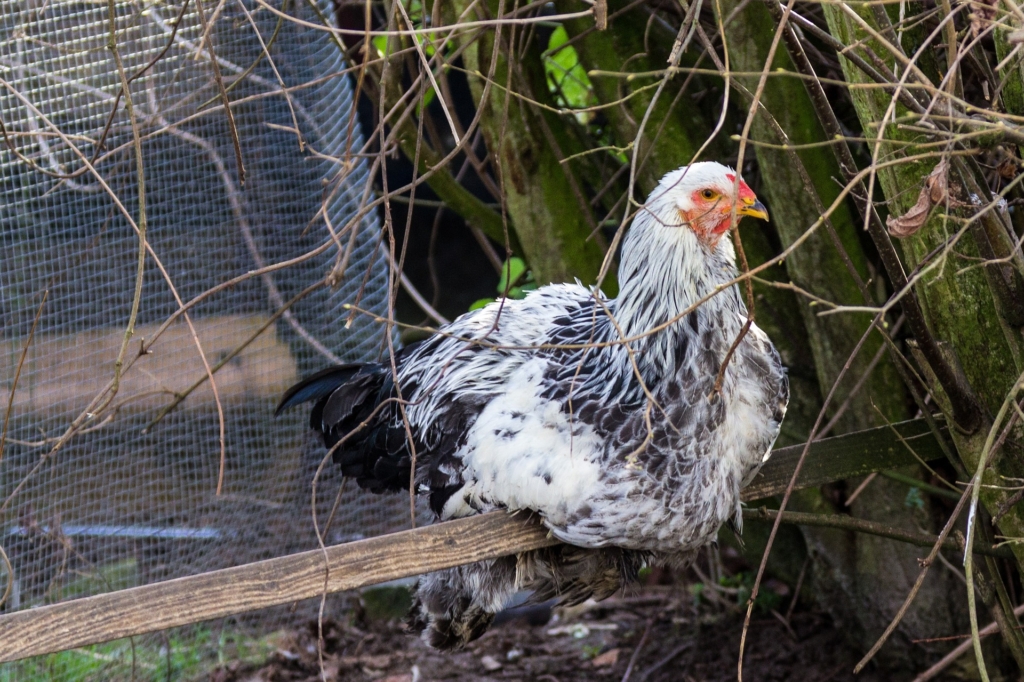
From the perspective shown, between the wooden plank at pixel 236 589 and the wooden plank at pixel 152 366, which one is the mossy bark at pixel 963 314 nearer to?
the wooden plank at pixel 236 589

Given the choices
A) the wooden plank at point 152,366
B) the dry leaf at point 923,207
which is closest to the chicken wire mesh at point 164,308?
the wooden plank at point 152,366

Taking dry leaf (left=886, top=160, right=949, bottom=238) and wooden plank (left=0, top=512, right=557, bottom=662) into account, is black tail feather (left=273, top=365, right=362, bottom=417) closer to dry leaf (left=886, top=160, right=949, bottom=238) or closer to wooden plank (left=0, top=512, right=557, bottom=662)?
wooden plank (left=0, top=512, right=557, bottom=662)

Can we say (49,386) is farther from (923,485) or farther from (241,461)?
(923,485)

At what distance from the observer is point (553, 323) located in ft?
7.64

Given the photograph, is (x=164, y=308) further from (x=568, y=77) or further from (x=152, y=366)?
(x=568, y=77)

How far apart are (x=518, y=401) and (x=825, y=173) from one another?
1.25m

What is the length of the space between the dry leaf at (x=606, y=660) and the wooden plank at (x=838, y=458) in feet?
5.08

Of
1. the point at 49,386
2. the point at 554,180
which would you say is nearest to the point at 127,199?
the point at 49,386

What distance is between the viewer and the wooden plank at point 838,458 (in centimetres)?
229

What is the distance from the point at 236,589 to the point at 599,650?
2.29 metres

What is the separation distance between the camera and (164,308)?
3.24 meters

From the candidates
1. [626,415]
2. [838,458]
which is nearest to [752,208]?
[626,415]

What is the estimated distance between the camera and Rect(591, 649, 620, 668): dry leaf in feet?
11.7

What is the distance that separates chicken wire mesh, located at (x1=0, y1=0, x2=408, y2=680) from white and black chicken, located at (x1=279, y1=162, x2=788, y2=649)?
1014mm
